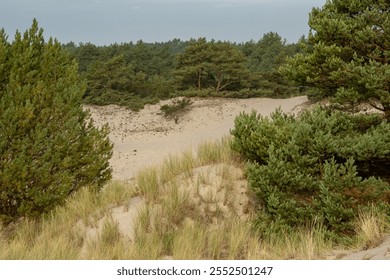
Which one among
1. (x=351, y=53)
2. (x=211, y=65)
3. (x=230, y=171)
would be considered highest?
(x=211, y=65)

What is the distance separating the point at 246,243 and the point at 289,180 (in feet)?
4.61

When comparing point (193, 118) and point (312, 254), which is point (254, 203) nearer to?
point (312, 254)

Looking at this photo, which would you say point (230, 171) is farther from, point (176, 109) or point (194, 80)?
point (194, 80)

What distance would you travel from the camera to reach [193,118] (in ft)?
118

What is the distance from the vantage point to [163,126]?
35.7 meters

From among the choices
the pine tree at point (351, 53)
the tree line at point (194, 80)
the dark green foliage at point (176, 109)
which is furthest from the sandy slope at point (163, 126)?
the pine tree at point (351, 53)

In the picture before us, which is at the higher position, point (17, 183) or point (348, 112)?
point (348, 112)

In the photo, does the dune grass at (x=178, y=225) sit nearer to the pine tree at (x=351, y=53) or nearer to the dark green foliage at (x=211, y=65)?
the pine tree at (x=351, y=53)

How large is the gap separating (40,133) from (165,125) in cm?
2574

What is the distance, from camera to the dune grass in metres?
7.26

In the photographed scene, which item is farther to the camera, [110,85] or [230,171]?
[110,85]

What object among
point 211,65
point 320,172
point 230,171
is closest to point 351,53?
point 320,172

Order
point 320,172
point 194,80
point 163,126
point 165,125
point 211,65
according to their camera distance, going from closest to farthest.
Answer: point 320,172, point 163,126, point 165,125, point 211,65, point 194,80

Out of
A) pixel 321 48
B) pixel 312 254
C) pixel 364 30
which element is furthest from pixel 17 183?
pixel 364 30
